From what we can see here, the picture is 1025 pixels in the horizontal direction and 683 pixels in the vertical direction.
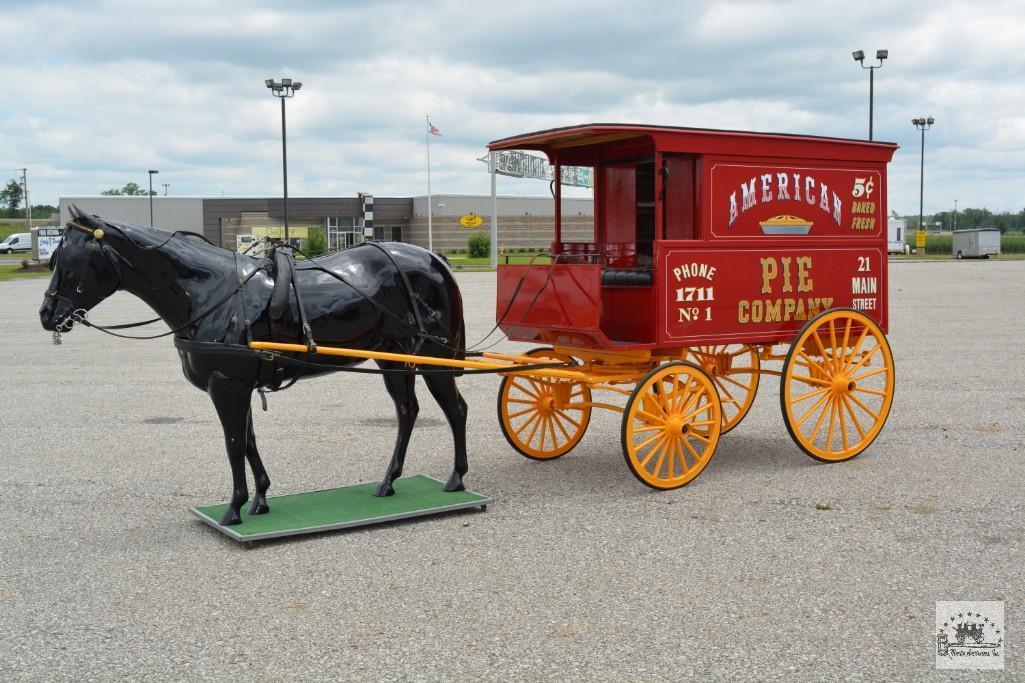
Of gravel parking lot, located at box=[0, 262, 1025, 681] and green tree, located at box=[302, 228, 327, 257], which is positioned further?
green tree, located at box=[302, 228, 327, 257]

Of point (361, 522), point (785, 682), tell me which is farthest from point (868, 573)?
point (361, 522)

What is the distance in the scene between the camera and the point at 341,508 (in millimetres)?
6895

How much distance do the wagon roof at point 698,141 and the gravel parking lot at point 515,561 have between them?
2.53 m

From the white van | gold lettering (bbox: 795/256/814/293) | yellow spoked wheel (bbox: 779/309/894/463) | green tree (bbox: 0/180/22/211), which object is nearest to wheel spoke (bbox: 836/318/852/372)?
yellow spoked wheel (bbox: 779/309/894/463)

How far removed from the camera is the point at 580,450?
9.12m

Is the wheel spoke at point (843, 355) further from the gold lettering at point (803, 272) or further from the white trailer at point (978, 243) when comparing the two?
the white trailer at point (978, 243)

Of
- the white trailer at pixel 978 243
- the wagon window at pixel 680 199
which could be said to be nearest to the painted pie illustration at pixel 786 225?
the wagon window at pixel 680 199

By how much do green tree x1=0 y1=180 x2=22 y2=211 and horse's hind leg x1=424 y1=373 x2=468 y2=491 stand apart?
152 metres

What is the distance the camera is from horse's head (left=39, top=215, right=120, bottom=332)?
5992mm

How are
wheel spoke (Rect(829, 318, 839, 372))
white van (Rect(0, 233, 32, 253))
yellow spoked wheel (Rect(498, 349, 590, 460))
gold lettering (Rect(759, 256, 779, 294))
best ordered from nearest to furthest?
1. gold lettering (Rect(759, 256, 779, 294))
2. wheel spoke (Rect(829, 318, 839, 372))
3. yellow spoked wheel (Rect(498, 349, 590, 460))
4. white van (Rect(0, 233, 32, 253))

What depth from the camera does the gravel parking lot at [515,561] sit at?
4617 mm

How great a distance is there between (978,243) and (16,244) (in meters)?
72.2

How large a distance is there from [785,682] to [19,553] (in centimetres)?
450

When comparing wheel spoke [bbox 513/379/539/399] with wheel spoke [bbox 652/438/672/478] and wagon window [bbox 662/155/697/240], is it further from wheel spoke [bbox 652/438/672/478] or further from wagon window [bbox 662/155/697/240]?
wagon window [bbox 662/155/697/240]
